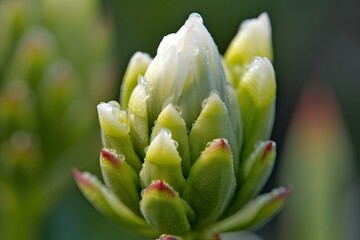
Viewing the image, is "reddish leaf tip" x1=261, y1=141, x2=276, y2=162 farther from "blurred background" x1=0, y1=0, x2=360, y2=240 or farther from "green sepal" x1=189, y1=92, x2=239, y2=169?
"blurred background" x1=0, y1=0, x2=360, y2=240

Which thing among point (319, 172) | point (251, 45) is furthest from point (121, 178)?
point (319, 172)

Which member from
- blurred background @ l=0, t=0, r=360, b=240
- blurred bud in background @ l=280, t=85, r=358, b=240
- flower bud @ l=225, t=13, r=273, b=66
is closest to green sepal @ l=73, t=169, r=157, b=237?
flower bud @ l=225, t=13, r=273, b=66

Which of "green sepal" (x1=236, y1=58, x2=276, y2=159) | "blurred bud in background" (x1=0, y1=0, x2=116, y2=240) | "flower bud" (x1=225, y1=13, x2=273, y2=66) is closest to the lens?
"green sepal" (x1=236, y1=58, x2=276, y2=159)

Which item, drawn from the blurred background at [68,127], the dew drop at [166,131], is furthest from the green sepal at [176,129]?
the blurred background at [68,127]

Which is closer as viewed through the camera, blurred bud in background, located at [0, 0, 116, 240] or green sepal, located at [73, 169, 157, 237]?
green sepal, located at [73, 169, 157, 237]

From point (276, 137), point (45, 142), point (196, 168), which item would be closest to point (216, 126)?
point (196, 168)

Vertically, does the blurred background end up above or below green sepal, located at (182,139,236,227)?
above

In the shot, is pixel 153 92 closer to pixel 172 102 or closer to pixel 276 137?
pixel 172 102
